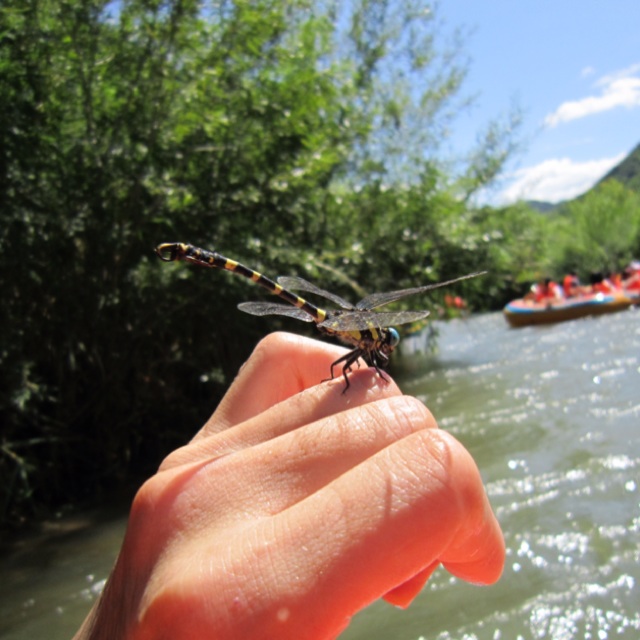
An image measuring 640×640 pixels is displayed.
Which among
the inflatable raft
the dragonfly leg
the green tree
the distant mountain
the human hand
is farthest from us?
the distant mountain

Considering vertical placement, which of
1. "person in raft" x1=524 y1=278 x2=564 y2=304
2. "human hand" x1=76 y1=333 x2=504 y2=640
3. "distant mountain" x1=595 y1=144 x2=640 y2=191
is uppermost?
"distant mountain" x1=595 y1=144 x2=640 y2=191

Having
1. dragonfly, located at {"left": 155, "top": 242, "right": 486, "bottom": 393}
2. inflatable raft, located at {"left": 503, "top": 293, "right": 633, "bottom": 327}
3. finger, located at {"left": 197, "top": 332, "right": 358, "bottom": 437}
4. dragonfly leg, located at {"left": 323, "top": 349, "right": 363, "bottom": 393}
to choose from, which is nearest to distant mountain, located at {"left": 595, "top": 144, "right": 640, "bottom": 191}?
inflatable raft, located at {"left": 503, "top": 293, "right": 633, "bottom": 327}

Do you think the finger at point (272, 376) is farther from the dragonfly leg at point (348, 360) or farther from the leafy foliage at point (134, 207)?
the leafy foliage at point (134, 207)

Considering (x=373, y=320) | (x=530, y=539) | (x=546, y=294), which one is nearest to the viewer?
(x=373, y=320)

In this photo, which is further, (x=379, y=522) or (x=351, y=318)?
(x=351, y=318)

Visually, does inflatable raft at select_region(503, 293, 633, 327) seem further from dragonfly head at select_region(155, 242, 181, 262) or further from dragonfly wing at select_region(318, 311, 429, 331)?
dragonfly head at select_region(155, 242, 181, 262)

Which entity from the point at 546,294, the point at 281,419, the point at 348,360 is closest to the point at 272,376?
the point at 348,360

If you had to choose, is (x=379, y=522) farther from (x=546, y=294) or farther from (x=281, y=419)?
(x=546, y=294)
